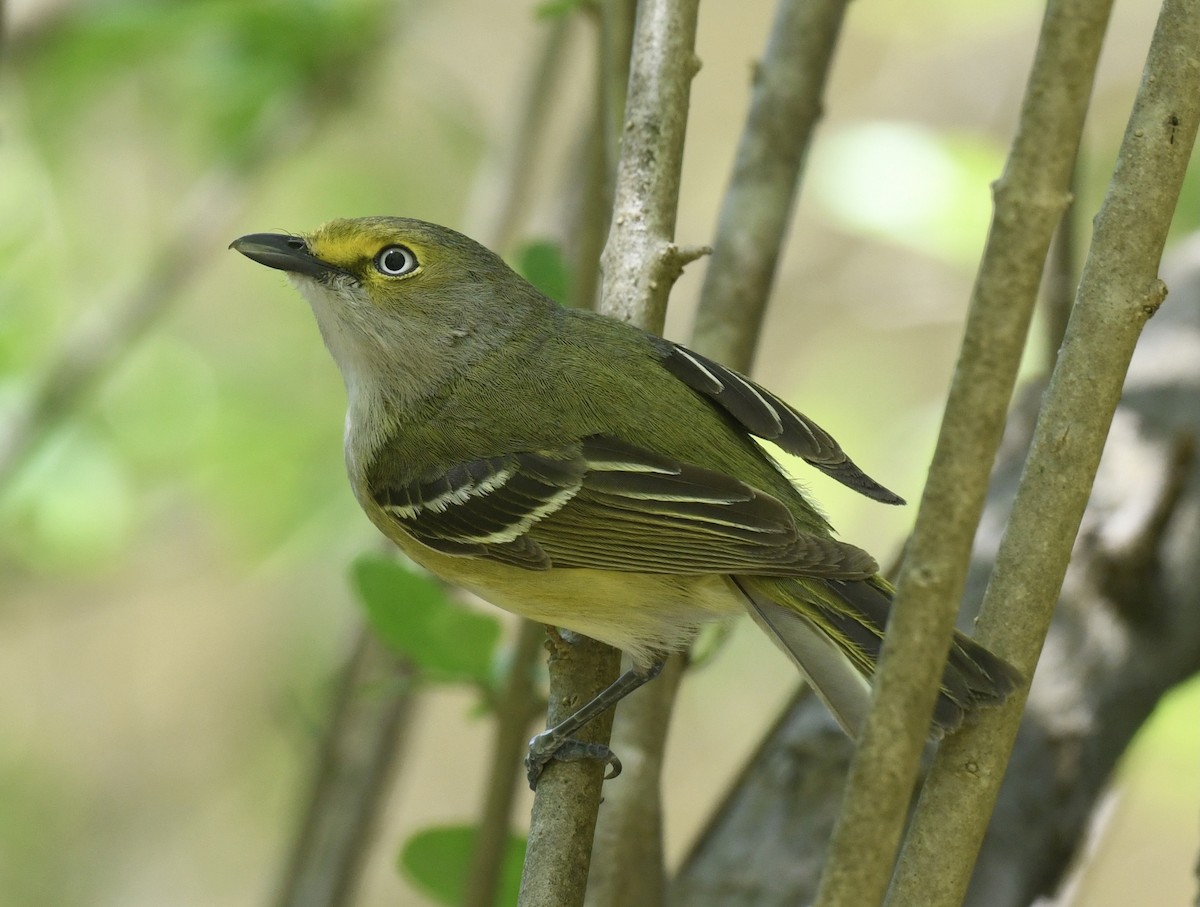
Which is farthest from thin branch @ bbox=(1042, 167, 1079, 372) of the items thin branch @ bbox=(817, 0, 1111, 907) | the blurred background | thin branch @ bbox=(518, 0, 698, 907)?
thin branch @ bbox=(817, 0, 1111, 907)

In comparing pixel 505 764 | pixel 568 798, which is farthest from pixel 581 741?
pixel 505 764

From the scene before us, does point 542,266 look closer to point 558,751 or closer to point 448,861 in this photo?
point 558,751

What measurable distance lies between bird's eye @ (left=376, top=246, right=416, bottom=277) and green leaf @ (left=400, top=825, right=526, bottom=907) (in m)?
1.45

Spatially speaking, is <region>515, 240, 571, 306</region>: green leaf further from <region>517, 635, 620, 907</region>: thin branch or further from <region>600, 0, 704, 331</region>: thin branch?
<region>517, 635, 620, 907</region>: thin branch

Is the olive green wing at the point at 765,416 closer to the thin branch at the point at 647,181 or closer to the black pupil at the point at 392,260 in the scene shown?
the thin branch at the point at 647,181

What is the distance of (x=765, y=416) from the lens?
10.4 feet

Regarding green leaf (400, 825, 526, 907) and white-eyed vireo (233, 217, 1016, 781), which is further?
green leaf (400, 825, 526, 907)

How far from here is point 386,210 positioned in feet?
20.9

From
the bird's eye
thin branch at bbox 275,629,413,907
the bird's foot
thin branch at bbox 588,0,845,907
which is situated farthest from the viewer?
thin branch at bbox 275,629,413,907

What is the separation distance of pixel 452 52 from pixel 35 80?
13.7 ft

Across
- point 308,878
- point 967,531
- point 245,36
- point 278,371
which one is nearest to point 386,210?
point 278,371

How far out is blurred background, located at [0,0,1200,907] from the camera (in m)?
4.72

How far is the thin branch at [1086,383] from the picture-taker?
6.59ft

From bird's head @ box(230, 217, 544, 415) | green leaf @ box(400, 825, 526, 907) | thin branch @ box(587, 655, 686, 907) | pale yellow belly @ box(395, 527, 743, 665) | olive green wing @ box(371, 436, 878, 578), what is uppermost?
bird's head @ box(230, 217, 544, 415)
